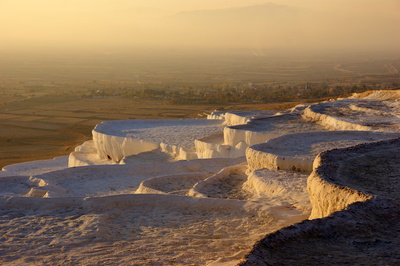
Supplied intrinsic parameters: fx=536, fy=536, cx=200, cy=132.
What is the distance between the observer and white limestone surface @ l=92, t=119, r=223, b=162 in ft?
39.1

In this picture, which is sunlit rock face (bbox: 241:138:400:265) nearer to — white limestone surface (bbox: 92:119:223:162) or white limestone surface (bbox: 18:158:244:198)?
white limestone surface (bbox: 18:158:244:198)

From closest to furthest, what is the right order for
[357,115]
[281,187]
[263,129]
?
[281,187]
[263,129]
[357,115]

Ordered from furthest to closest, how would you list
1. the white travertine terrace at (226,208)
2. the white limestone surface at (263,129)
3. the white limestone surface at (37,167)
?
the white limestone surface at (37,167), the white limestone surface at (263,129), the white travertine terrace at (226,208)

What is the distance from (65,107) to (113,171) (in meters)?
27.9

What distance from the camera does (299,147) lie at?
8.31m

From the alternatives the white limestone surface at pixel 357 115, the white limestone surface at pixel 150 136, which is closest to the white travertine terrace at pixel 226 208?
the white limestone surface at pixel 357 115

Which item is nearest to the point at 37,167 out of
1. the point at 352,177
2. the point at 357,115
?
the point at 357,115

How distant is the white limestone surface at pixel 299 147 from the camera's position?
24.6 feet

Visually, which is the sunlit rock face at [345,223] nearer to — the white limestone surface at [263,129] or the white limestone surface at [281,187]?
the white limestone surface at [281,187]

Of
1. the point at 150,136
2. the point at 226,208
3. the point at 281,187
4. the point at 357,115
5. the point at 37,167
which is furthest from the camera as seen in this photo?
the point at 37,167

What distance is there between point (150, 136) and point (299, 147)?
5.37 metres

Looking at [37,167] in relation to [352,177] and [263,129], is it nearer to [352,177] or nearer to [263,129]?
[263,129]

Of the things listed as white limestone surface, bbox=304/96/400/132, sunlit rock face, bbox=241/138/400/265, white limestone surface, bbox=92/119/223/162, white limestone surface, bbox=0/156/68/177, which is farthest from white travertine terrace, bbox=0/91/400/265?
white limestone surface, bbox=0/156/68/177

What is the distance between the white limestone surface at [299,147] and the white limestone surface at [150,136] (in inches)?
117
